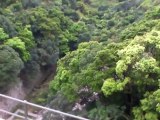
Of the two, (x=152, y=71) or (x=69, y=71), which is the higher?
(x=152, y=71)

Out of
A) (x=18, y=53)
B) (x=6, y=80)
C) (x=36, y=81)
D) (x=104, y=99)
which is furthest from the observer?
(x=36, y=81)

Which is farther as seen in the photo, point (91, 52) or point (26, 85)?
point (26, 85)

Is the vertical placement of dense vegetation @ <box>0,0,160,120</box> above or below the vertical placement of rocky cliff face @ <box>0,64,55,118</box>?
above

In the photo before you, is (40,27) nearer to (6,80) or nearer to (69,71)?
(6,80)

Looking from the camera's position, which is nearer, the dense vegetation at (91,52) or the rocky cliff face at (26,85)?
the dense vegetation at (91,52)

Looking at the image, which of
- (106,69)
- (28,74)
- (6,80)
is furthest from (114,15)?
(106,69)

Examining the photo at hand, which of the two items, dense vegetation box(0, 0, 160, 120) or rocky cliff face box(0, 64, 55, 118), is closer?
dense vegetation box(0, 0, 160, 120)

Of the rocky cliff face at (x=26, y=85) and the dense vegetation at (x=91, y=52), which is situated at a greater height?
the dense vegetation at (x=91, y=52)

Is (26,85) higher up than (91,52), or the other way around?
(91,52)
